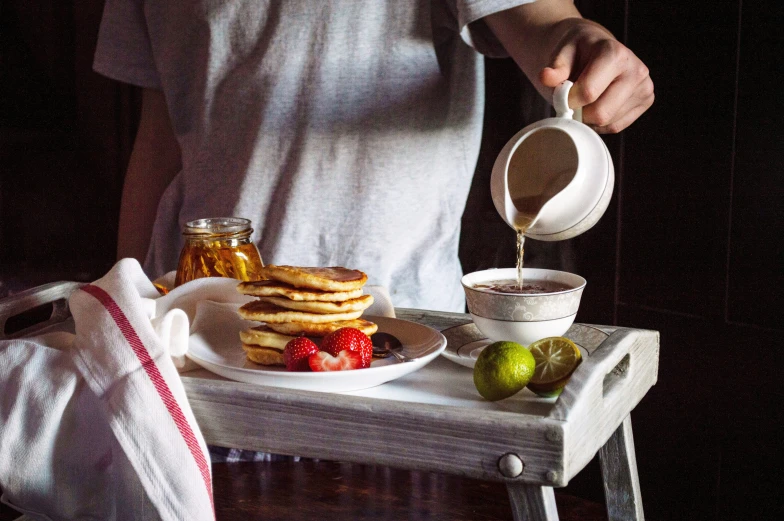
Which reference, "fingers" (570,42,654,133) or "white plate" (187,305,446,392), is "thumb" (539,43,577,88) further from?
"white plate" (187,305,446,392)

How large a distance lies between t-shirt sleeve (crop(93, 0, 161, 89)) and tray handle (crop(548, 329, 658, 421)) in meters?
1.17

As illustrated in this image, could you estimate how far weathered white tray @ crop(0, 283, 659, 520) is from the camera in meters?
0.68

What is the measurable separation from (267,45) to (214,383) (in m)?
0.83

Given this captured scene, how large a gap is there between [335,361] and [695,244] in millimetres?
1140

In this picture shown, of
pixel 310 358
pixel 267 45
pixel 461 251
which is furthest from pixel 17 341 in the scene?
pixel 461 251

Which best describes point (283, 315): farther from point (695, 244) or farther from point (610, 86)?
point (695, 244)

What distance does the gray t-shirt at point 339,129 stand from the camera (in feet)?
4.74

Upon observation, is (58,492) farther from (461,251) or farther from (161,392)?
(461,251)

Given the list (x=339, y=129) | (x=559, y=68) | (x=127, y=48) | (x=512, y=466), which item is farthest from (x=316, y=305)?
(x=127, y=48)

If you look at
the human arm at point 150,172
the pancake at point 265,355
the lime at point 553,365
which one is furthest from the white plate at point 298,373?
the human arm at point 150,172

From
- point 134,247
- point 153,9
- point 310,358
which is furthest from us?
point 134,247

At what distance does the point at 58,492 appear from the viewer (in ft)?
2.67

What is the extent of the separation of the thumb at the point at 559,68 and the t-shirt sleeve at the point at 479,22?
0.76 ft

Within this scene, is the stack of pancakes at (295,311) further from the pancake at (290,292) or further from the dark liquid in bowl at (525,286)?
the dark liquid in bowl at (525,286)
